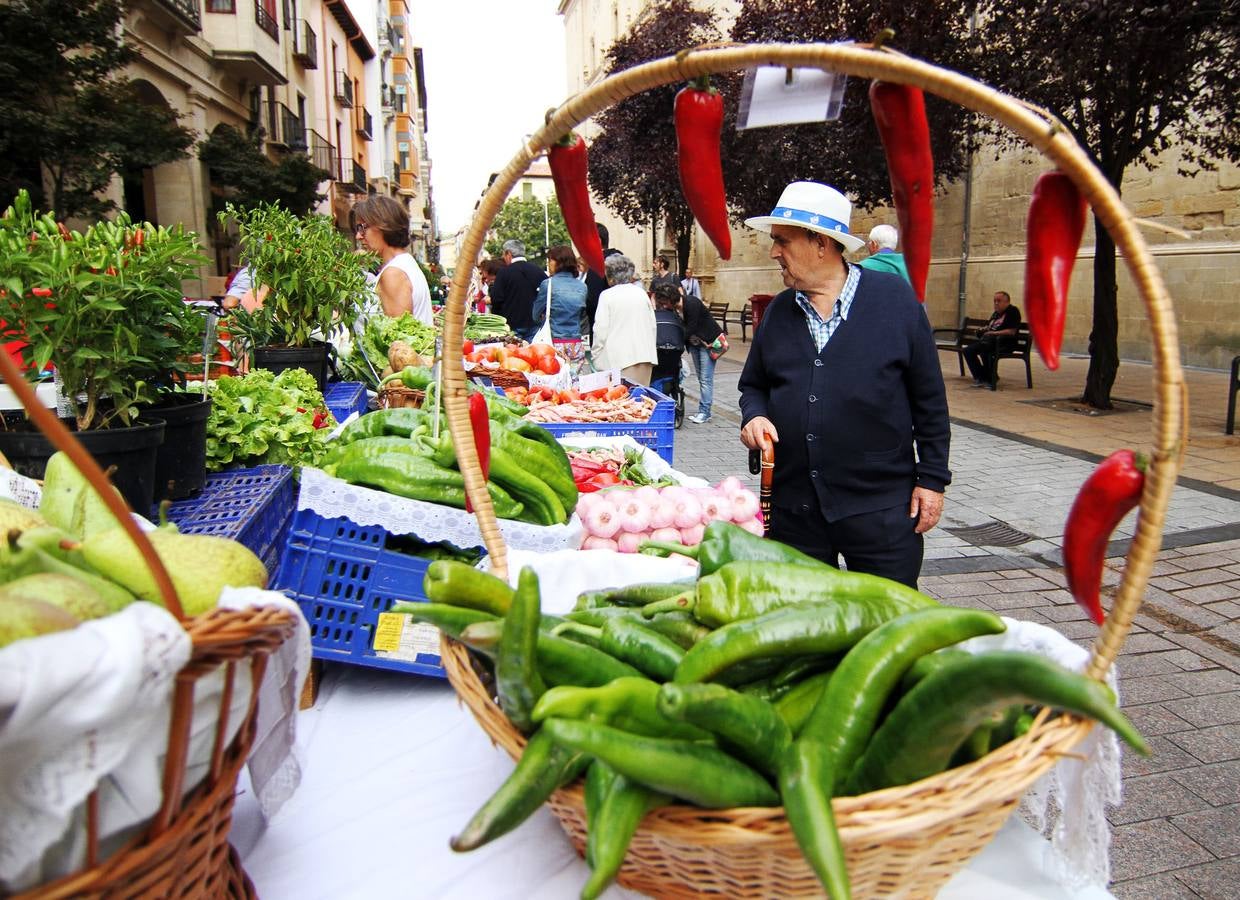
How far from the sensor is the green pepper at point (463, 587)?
122 centimetres

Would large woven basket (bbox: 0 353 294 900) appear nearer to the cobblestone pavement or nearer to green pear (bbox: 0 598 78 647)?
green pear (bbox: 0 598 78 647)

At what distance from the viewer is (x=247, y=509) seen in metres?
2.05

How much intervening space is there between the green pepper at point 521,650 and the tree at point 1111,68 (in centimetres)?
948

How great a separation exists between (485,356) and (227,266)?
18967 mm

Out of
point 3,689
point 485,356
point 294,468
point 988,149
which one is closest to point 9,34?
point 485,356

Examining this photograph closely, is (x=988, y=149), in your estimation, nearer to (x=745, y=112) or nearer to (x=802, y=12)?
(x=802, y=12)

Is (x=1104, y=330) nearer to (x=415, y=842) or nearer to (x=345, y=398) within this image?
(x=345, y=398)

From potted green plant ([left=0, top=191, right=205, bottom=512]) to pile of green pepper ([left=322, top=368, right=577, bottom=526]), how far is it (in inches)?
23.1

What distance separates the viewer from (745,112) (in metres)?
1.60

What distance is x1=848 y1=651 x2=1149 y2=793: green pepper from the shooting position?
3.02ft

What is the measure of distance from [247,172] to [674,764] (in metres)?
Result: 19.1

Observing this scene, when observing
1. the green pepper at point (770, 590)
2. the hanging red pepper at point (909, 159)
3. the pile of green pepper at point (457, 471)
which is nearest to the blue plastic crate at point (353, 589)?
the pile of green pepper at point (457, 471)

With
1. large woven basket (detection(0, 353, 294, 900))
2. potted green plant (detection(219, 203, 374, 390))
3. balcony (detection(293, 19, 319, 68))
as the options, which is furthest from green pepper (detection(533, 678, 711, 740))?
balcony (detection(293, 19, 319, 68))

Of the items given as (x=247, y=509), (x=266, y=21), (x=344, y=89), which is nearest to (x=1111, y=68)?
(x=247, y=509)
